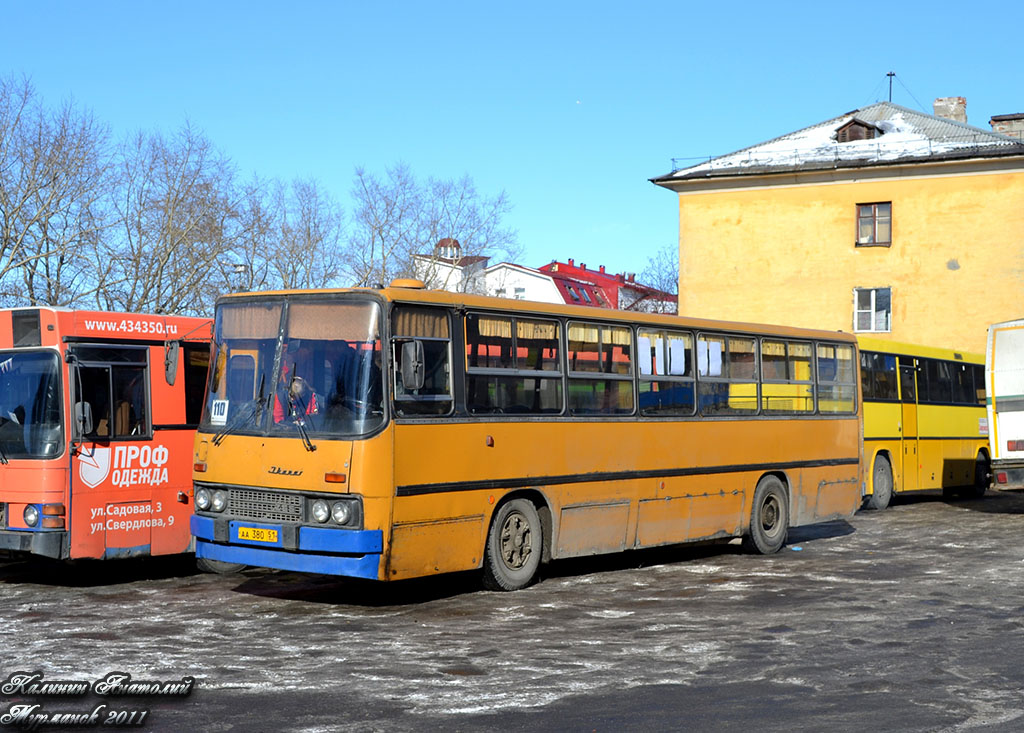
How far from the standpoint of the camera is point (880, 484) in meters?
24.0

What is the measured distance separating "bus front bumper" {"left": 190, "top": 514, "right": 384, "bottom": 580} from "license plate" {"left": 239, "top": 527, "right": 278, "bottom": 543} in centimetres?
2

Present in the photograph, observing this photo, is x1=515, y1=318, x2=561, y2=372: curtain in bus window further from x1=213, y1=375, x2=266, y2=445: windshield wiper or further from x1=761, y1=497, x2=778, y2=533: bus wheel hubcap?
x1=761, y1=497, x2=778, y2=533: bus wheel hubcap

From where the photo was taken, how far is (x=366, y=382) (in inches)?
424

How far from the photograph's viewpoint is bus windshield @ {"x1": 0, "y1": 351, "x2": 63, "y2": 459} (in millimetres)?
12344

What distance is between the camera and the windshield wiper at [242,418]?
11242 millimetres


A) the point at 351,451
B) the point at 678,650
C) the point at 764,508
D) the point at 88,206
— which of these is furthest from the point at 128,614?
the point at 88,206

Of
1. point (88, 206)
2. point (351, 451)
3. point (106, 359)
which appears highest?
point (88, 206)

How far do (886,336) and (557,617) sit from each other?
113 ft

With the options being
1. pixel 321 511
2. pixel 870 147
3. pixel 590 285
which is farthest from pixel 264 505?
pixel 590 285

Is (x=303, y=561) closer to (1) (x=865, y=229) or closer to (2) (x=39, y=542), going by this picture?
(2) (x=39, y=542)

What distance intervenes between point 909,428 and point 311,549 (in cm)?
1704

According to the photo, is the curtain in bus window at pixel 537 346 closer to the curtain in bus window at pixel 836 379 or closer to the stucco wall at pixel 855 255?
the curtain in bus window at pixel 836 379

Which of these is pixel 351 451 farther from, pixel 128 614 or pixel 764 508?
pixel 764 508

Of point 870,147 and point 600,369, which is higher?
point 870,147
